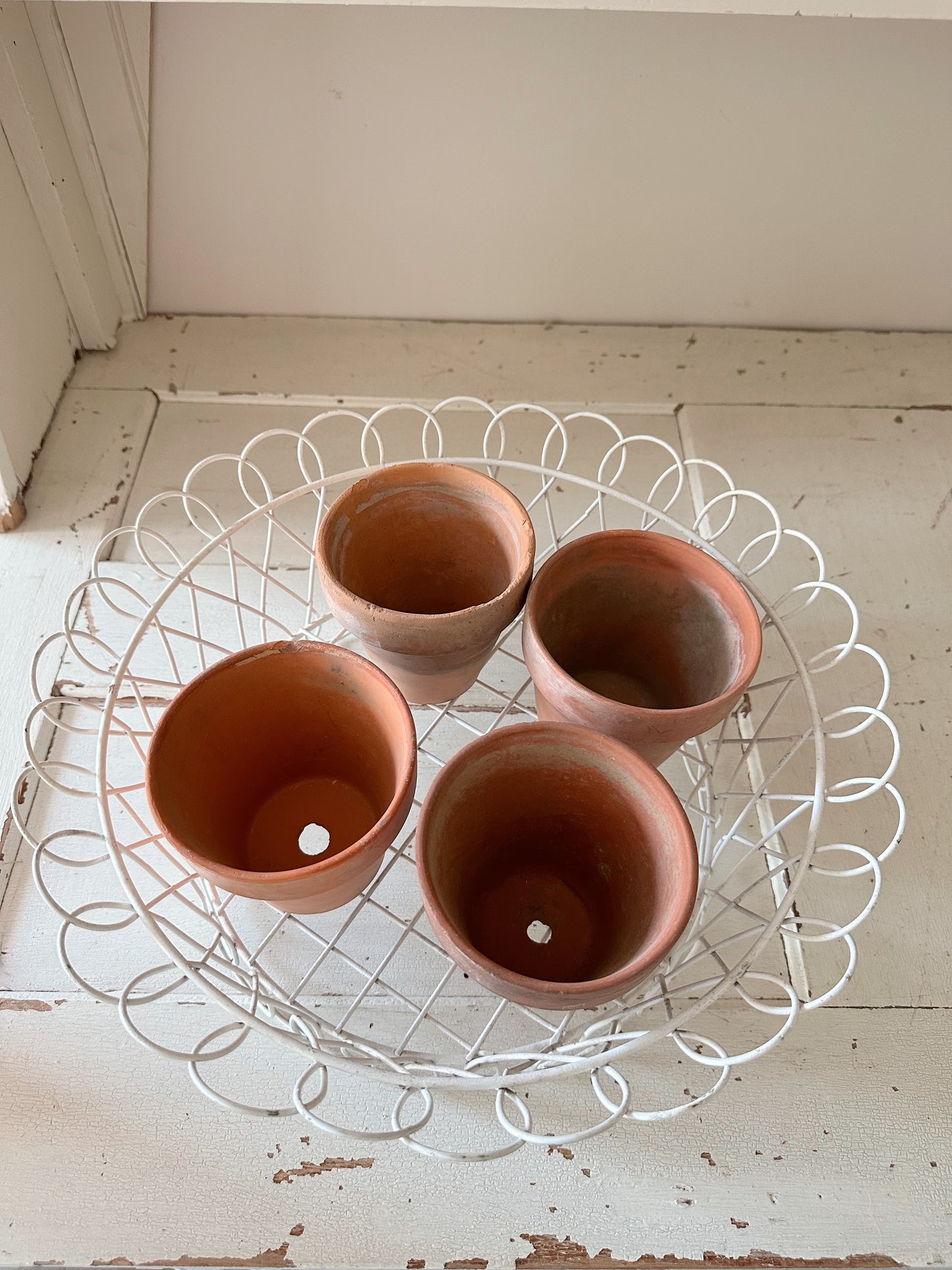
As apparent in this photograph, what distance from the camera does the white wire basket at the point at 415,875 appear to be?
1.47 feet

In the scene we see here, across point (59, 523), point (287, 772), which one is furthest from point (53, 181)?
point (287, 772)

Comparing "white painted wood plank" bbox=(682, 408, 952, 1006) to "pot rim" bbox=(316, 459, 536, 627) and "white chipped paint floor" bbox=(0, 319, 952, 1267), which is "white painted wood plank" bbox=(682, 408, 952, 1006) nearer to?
"white chipped paint floor" bbox=(0, 319, 952, 1267)

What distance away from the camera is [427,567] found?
57 centimetres

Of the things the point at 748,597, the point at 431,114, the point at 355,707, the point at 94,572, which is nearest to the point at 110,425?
the point at 94,572

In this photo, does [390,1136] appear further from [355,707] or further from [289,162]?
[289,162]

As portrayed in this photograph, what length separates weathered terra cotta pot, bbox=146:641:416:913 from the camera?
1.37 feet

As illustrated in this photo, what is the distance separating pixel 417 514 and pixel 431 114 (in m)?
0.50

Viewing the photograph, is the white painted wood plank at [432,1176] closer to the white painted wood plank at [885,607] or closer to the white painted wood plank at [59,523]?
the white painted wood plank at [885,607]

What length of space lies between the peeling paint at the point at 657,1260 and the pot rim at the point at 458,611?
37cm

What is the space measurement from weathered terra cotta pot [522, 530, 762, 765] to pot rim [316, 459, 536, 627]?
16mm

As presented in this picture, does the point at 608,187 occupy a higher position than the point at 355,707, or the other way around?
the point at 608,187

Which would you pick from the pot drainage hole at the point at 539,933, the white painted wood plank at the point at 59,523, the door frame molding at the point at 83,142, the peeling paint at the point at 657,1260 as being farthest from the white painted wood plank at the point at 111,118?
the peeling paint at the point at 657,1260

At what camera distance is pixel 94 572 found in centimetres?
63

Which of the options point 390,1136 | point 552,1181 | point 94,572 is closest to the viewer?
point 390,1136
